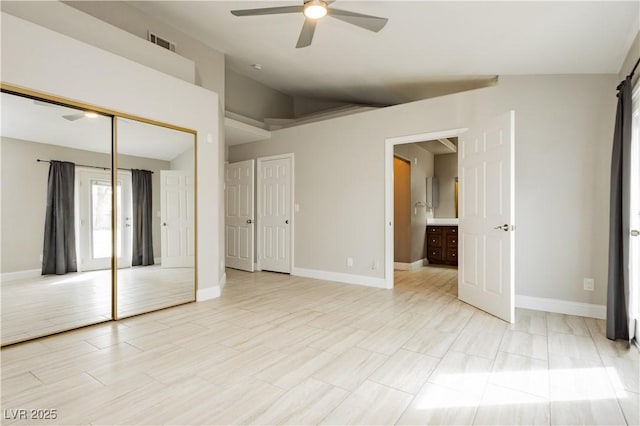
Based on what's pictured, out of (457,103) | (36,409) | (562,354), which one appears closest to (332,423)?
(36,409)

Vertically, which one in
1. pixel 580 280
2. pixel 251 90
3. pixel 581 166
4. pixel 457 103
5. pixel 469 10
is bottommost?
pixel 580 280

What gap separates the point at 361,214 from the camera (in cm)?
498

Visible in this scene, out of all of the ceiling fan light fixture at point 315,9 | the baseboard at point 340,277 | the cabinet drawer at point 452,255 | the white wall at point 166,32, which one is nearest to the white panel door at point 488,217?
the baseboard at point 340,277

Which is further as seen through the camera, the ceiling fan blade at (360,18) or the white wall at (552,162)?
the white wall at (552,162)

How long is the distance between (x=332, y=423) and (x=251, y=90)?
5.79 metres

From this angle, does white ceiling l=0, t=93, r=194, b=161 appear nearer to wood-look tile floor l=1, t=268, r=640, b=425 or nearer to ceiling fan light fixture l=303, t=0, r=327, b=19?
wood-look tile floor l=1, t=268, r=640, b=425

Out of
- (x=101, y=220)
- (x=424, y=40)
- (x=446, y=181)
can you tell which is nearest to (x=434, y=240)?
(x=446, y=181)

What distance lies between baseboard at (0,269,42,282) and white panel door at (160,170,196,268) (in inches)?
43.1

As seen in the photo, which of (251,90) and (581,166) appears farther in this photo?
(251,90)

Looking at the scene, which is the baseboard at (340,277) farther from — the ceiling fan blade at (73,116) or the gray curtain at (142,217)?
the ceiling fan blade at (73,116)

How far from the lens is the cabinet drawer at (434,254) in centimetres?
691

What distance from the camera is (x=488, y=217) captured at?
139 inches

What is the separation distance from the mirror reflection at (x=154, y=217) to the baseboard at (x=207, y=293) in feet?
0.29

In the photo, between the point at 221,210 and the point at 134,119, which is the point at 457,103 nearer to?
the point at 221,210
